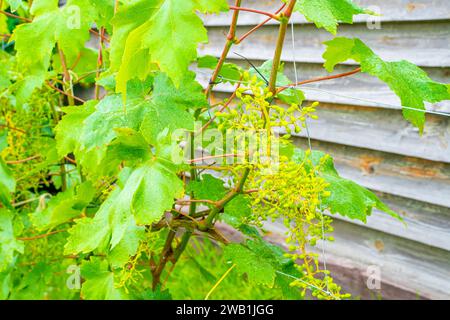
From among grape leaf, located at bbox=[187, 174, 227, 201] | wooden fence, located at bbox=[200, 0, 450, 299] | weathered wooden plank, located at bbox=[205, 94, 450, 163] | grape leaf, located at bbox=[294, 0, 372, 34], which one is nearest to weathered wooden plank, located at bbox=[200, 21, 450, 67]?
wooden fence, located at bbox=[200, 0, 450, 299]

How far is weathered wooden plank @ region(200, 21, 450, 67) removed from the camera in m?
1.84

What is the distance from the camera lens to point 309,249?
2.42 meters

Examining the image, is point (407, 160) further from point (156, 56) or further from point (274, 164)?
point (156, 56)

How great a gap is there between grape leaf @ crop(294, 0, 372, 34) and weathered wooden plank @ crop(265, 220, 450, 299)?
1.38 m

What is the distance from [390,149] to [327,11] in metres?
1.29

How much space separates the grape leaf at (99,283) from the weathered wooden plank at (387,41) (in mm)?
790

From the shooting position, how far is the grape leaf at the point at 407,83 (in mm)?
980

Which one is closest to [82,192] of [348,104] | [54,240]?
[54,240]

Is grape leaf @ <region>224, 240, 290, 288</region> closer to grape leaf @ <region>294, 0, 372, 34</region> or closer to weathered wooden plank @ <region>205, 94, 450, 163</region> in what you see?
grape leaf @ <region>294, 0, 372, 34</region>

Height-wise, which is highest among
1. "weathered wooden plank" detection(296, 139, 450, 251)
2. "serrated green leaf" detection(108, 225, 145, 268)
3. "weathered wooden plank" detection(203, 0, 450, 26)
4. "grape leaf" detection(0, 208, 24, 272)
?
"weathered wooden plank" detection(203, 0, 450, 26)

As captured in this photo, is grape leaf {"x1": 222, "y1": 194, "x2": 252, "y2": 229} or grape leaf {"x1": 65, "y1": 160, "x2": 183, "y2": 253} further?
grape leaf {"x1": 222, "y1": 194, "x2": 252, "y2": 229}

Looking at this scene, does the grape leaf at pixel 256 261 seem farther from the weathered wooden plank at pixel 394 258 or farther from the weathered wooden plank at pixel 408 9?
the weathered wooden plank at pixel 394 258

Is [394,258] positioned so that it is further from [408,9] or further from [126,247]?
[126,247]

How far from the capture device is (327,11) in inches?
33.8
